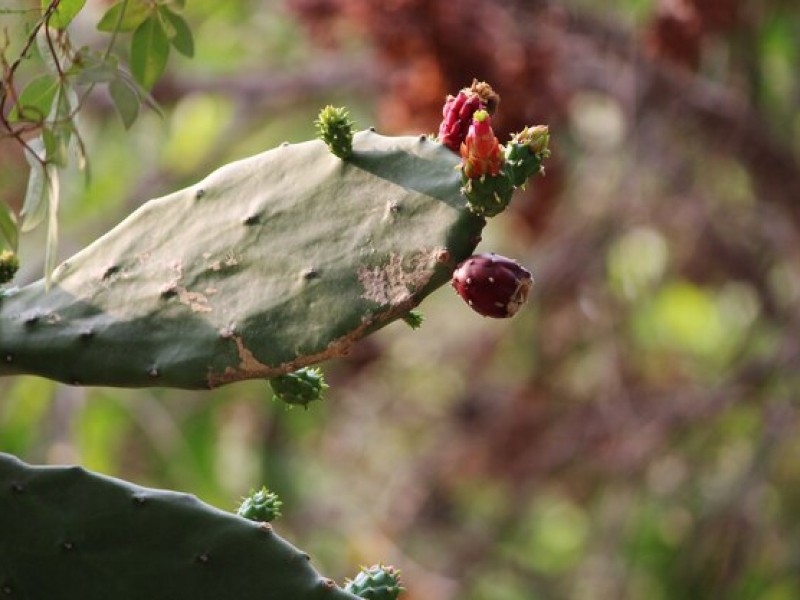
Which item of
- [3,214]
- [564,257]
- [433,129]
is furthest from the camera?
[564,257]

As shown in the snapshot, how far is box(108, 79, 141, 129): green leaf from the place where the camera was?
1764mm

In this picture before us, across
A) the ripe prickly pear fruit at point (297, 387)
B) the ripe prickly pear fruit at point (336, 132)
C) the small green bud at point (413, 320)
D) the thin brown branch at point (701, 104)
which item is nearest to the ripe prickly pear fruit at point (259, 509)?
the ripe prickly pear fruit at point (297, 387)

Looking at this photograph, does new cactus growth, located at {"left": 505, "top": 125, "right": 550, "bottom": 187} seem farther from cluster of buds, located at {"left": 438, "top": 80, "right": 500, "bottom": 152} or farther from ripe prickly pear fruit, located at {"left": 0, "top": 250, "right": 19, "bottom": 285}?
ripe prickly pear fruit, located at {"left": 0, "top": 250, "right": 19, "bottom": 285}

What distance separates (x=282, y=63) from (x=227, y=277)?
348cm

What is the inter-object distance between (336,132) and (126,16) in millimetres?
365

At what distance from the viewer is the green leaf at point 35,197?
1.66m

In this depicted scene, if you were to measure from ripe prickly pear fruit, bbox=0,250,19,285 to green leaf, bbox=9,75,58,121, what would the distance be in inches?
6.0

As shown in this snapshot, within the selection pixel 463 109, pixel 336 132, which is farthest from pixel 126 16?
pixel 463 109

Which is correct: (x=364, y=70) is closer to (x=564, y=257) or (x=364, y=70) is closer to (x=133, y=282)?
(x=564, y=257)

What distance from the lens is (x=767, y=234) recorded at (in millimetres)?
4363

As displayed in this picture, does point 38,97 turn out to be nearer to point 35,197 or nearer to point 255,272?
point 35,197

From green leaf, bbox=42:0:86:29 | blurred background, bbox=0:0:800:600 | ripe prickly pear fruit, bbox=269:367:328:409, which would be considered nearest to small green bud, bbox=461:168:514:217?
ripe prickly pear fruit, bbox=269:367:328:409

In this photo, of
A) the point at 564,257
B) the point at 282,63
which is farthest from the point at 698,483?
the point at 282,63

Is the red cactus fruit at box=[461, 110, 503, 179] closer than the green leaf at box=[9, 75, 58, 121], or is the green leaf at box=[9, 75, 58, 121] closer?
the red cactus fruit at box=[461, 110, 503, 179]
